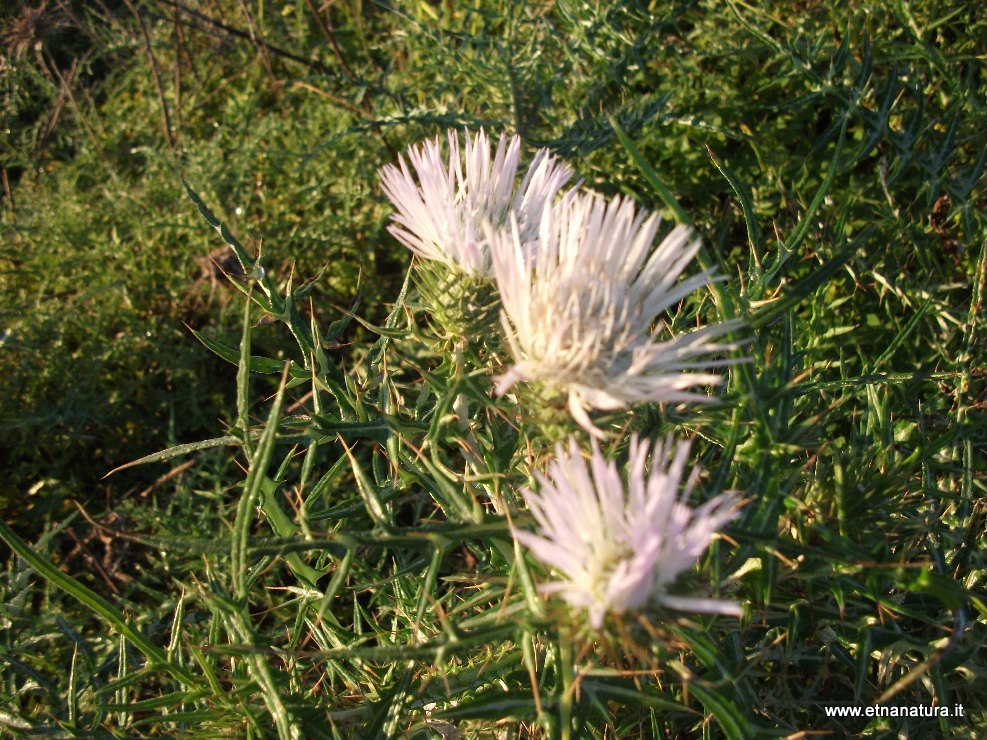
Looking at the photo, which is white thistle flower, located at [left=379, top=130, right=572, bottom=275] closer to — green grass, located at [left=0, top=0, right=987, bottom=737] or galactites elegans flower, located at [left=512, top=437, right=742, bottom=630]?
green grass, located at [left=0, top=0, right=987, bottom=737]

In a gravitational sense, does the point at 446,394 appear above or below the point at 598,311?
below

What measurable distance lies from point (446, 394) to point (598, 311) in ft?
0.69

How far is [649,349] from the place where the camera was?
813 millimetres

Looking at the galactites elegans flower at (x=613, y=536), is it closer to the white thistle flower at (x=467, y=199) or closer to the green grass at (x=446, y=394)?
the green grass at (x=446, y=394)

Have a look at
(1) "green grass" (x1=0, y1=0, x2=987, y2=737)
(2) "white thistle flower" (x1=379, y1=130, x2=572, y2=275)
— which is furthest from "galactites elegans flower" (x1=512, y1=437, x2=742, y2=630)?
(2) "white thistle flower" (x1=379, y1=130, x2=572, y2=275)

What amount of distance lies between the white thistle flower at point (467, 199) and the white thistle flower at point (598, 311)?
155 mm

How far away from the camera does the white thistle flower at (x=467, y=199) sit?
3.33 ft

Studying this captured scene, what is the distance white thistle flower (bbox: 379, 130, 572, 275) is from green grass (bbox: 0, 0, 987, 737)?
119mm

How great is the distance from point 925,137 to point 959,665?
146 cm

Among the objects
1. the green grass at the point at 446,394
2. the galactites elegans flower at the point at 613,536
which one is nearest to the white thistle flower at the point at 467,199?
the green grass at the point at 446,394

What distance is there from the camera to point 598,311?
87 centimetres

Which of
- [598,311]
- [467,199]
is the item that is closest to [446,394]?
[598,311]

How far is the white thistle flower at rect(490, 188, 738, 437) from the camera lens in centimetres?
80

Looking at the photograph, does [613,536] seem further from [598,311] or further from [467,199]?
[467,199]
